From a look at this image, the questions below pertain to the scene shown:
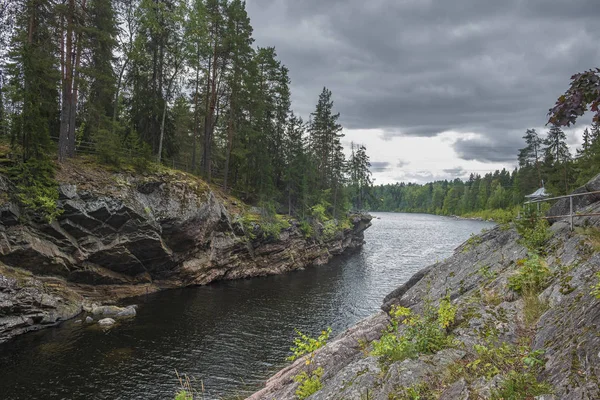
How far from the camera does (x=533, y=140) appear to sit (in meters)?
61.2

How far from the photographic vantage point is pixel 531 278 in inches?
277

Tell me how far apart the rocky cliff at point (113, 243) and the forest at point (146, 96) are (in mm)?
1775

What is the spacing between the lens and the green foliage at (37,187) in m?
20.6

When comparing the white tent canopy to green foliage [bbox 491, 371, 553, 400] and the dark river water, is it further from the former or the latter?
green foliage [bbox 491, 371, 553, 400]

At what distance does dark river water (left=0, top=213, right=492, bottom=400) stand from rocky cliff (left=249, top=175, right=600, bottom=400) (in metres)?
7.49

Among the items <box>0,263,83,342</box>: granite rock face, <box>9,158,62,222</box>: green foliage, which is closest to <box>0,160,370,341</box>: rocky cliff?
<box>0,263,83,342</box>: granite rock face

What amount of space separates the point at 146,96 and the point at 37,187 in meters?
16.2

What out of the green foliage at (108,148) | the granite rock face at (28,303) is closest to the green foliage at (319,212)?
the green foliage at (108,148)

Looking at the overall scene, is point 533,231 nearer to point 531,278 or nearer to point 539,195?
point 531,278

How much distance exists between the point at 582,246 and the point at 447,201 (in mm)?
167570

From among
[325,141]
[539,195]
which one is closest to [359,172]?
[325,141]

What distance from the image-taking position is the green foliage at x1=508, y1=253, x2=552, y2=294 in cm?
686

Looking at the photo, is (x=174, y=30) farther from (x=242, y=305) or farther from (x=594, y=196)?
(x=594, y=196)

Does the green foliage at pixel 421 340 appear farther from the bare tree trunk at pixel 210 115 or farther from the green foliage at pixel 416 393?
the bare tree trunk at pixel 210 115
